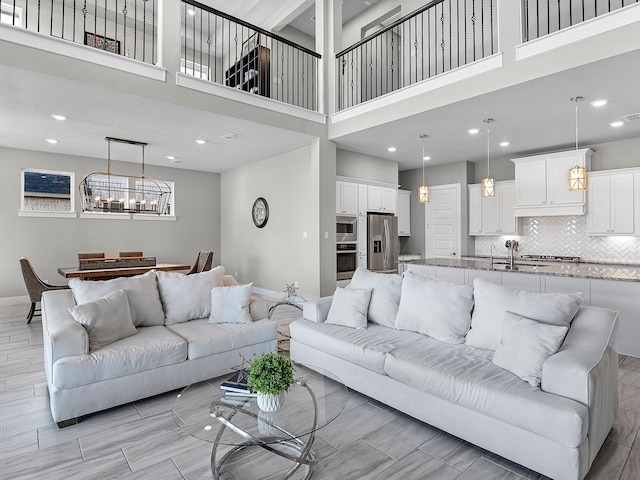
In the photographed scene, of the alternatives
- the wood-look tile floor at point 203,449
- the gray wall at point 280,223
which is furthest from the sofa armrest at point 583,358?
the gray wall at point 280,223

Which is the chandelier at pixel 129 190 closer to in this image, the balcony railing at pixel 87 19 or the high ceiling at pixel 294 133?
the high ceiling at pixel 294 133

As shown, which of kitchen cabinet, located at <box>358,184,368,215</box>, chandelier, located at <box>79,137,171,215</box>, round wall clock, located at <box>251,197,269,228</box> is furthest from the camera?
round wall clock, located at <box>251,197,269,228</box>

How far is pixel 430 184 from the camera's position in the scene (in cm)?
848

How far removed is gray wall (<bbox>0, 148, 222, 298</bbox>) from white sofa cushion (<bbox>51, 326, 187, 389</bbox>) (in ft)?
17.8

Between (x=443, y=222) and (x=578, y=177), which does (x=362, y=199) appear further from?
(x=578, y=177)

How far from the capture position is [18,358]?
12.4 ft

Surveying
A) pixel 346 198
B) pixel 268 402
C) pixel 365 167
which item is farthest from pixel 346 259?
pixel 268 402

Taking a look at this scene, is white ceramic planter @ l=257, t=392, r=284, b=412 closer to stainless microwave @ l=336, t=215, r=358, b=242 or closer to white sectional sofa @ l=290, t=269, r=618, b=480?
white sectional sofa @ l=290, t=269, r=618, b=480

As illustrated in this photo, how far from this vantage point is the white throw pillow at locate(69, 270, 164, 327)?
314 centimetres

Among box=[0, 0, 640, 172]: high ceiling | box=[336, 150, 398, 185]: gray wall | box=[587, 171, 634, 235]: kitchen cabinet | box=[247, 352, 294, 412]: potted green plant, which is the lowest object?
box=[247, 352, 294, 412]: potted green plant

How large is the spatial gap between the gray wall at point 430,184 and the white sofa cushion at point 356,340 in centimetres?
540

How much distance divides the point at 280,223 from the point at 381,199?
214cm

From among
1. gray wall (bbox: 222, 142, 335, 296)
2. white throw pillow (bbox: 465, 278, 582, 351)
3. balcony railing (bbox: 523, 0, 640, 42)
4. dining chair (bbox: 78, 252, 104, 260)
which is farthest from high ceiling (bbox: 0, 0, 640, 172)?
white throw pillow (bbox: 465, 278, 582, 351)

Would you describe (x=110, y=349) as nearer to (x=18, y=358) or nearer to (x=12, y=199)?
(x=18, y=358)
